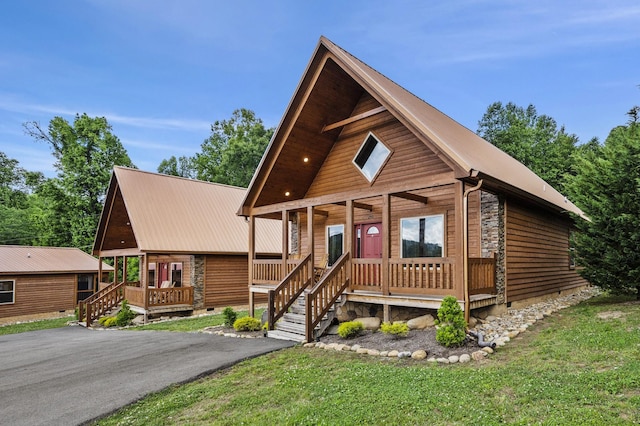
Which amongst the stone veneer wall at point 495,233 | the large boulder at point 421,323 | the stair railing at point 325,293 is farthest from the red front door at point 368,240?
the large boulder at point 421,323

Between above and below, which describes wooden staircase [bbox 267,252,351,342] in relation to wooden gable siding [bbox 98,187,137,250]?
below

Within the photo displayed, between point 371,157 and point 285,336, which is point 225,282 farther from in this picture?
point 371,157

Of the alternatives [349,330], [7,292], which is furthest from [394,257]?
[7,292]

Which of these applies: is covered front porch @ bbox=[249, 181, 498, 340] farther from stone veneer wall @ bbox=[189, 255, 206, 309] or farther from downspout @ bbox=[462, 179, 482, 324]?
stone veneer wall @ bbox=[189, 255, 206, 309]

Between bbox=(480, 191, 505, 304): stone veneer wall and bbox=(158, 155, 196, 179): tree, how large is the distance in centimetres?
4343

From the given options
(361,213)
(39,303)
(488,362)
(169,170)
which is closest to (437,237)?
(361,213)

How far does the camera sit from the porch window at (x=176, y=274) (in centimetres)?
2027

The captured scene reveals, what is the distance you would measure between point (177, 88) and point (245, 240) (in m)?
35.5

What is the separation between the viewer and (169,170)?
49.2 meters

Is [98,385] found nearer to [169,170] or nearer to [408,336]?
[408,336]

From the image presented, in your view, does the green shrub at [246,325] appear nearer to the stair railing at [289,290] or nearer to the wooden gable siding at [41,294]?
the stair railing at [289,290]

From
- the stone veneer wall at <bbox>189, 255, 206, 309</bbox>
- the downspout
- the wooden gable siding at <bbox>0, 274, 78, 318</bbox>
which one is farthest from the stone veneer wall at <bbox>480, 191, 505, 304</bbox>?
the wooden gable siding at <bbox>0, 274, 78, 318</bbox>

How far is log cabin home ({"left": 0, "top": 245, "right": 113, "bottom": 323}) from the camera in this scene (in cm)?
2081

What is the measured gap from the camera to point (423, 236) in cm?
1192
